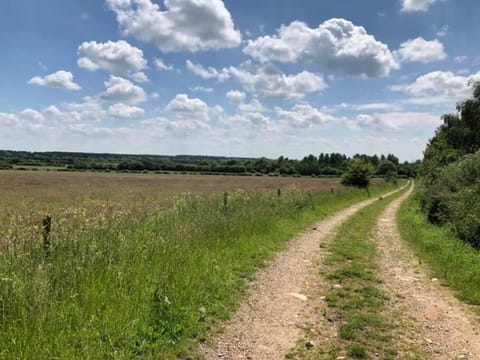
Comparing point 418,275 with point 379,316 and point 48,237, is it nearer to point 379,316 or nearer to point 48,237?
point 379,316

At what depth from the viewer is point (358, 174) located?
126 ft

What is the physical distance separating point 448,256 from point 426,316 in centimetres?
431

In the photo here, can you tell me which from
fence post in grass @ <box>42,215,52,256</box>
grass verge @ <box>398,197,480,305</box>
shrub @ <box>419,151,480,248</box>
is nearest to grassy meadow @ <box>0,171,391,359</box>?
fence post in grass @ <box>42,215,52,256</box>

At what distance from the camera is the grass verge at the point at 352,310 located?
4.50m

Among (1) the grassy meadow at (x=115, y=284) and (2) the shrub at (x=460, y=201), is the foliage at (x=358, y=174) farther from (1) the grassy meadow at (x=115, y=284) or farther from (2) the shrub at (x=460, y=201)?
(1) the grassy meadow at (x=115, y=284)

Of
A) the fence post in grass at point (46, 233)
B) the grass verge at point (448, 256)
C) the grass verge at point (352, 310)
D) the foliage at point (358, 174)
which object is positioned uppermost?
the foliage at point (358, 174)

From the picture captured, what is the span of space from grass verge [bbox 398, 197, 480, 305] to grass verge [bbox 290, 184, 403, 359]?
51.5 inches

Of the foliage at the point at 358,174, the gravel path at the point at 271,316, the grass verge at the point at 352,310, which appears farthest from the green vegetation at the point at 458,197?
the foliage at the point at 358,174

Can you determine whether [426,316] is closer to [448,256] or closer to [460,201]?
[448,256]

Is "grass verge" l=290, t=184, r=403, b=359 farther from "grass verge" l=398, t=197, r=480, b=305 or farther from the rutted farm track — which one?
"grass verge" l=398, t=197, r=480, b=305

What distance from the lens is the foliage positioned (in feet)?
126

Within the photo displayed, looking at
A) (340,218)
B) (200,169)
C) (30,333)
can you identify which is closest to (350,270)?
(30,333)

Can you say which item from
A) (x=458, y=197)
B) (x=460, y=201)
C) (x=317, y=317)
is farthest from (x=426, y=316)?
(x=458, y=197)

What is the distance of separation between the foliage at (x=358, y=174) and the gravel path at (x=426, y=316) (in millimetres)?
30504
